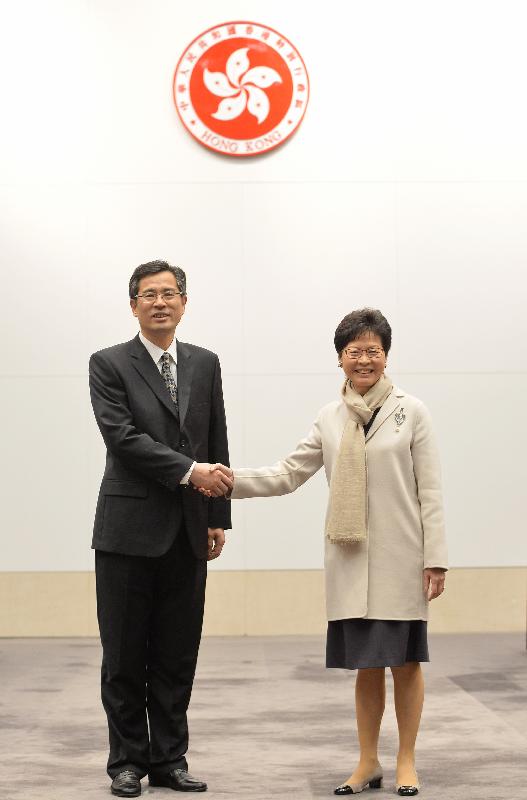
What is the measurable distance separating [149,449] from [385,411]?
2.40 feet

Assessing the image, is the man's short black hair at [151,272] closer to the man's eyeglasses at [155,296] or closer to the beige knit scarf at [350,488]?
the man's eyeglasses at [155,296]

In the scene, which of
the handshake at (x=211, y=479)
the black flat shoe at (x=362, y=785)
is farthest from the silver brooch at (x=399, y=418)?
the black flat shoe at (x=362, y=785)

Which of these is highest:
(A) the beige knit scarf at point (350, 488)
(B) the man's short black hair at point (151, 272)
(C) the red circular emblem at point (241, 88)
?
(C) the red circular emblem at point (241, 88)

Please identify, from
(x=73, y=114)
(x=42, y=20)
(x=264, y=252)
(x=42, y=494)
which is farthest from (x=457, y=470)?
(x=42, y=20)

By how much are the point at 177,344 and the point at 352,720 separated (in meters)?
1.83

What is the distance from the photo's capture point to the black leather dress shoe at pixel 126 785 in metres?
3.71

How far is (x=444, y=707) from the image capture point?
5.15 metres

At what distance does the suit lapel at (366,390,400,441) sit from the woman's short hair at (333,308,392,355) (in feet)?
0.50

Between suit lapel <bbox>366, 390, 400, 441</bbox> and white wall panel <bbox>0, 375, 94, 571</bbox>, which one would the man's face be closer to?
suit lapel <bbox>366, 390, 400, 441</bbox>

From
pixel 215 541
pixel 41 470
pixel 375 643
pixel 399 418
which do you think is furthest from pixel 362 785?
pixel 41 470

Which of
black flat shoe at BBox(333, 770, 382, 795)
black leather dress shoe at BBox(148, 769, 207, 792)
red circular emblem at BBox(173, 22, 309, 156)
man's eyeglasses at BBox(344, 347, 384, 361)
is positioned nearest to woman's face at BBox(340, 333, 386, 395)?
man's eyeglasses at BBox(344, 347, 384, 361)

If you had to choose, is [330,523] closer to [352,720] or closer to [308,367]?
[352,720]

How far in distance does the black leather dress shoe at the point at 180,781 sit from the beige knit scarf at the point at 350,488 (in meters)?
0.85

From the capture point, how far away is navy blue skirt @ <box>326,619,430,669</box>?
3.65 meters
